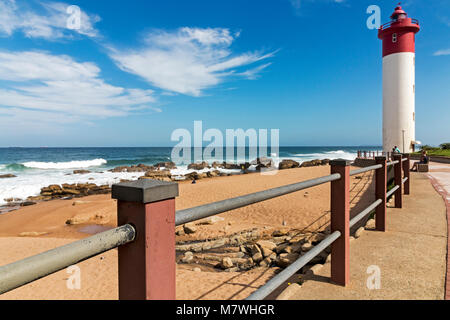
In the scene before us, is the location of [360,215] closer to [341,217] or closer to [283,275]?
[341,217]

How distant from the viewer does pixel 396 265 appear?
2.90 metres

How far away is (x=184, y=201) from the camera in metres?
12.9

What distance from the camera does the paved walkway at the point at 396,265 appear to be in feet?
7.73

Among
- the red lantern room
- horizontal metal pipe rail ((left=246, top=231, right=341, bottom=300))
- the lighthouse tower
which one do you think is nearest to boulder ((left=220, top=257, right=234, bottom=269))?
horizontal metal pipe rail ((left=246, top=231, right=341, bottom=300))

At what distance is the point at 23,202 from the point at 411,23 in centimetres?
2756

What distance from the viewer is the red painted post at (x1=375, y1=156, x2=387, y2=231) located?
3.66 metres

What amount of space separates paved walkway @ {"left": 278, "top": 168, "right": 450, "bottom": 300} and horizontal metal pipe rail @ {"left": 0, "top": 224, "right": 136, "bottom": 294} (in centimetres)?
182

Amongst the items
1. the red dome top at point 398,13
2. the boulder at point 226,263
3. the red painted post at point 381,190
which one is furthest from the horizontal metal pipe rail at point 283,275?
the red dome top at point 398,13

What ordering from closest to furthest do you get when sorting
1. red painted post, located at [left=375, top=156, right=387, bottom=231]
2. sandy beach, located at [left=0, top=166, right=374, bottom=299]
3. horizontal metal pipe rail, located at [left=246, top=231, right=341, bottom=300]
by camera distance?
1. horizontal metal pipe rail, located at [left=246, top=231, right=341, bottom=300]
2. red painted post, located at [left=375, top=156, right=387, bottom=231]
3. sandy beach, located at [left=0, top=166, right=374, bottom=299]

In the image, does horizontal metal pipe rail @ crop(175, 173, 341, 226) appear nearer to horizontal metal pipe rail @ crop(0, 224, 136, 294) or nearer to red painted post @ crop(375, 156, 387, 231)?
horizontal metal pipe rail @ crop(0, 224, 136, 294)

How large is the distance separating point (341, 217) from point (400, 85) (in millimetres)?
21509

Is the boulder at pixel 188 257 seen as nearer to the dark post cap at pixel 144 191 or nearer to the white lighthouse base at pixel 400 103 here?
the dark post cap at pixel 144 191
